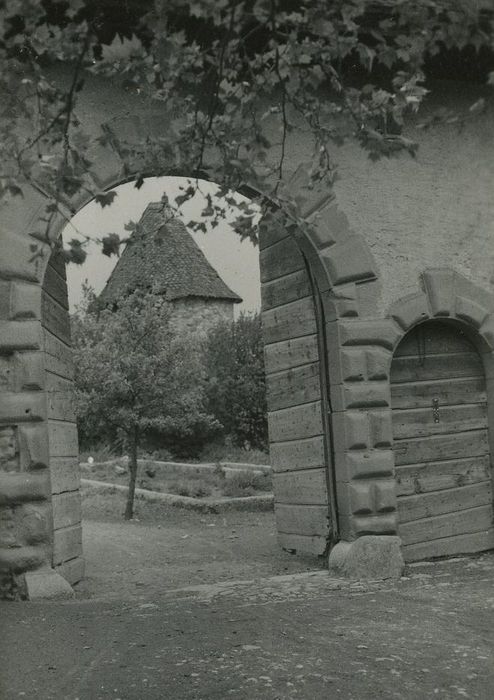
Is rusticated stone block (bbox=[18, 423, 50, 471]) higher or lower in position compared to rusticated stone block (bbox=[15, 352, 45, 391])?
lower

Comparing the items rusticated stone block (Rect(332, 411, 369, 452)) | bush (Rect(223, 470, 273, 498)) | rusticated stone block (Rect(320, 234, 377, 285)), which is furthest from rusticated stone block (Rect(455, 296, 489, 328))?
bush (Rect(223, 470, 273, 498))

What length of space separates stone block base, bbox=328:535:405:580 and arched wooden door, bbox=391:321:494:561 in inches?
17.5

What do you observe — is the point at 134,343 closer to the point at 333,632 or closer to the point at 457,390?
the point at 457,390

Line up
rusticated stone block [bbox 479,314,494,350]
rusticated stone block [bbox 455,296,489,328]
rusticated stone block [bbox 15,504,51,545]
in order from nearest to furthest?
1. rusticated stone block [bbox 15,504,51,545]
2. rusticated stone block [bbox 455,296,489,328]
3. rusticated stone block [bbox 479,314,494,350]

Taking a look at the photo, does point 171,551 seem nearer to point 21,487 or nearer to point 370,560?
point 370,560

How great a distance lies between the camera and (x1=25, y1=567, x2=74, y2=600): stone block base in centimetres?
594

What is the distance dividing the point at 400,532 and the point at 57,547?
305 centimetres

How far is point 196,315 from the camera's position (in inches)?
1092

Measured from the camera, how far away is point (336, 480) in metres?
7.35

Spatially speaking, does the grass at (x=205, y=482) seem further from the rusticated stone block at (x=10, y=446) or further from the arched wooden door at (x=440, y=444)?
the rusticated stone block at (x=10, y=446)

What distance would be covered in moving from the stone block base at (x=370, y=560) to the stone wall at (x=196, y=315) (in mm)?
20292

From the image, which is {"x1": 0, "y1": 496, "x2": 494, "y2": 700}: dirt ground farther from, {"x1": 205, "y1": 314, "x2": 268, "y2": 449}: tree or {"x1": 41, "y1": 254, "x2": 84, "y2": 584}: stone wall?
{"x1": 205, "y1": 314, "x2": 268, "y2": 449}: tree

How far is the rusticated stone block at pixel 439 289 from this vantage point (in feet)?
24.8

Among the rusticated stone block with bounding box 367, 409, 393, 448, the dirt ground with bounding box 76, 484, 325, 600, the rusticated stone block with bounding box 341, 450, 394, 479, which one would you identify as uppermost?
the rusticated stone block with bounding box 367, 409, 393, 448
